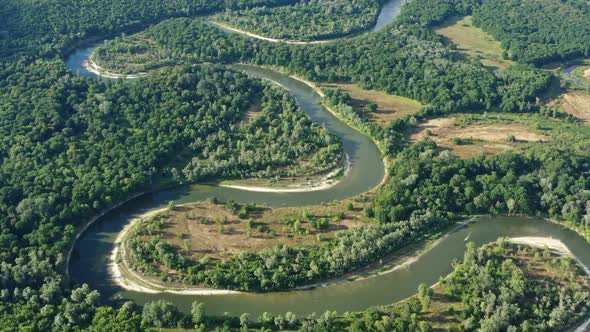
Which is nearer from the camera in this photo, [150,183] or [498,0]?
[150,183]

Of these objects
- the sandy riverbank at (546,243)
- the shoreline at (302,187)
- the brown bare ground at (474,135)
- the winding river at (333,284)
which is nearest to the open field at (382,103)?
the brown bare ground at (474,135)

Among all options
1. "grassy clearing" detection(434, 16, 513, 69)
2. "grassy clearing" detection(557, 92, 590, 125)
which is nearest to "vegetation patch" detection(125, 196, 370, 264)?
"grassy clearing" detection(557, 92, 590, 125)

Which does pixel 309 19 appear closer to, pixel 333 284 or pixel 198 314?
pixel 333 284

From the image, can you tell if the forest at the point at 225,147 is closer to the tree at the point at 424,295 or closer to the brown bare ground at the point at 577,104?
the tree at the point at 424,295

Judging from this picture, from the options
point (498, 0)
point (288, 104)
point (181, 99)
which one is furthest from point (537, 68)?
point (181, 99)

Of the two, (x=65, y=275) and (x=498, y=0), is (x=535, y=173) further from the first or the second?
(x=498, y=0)

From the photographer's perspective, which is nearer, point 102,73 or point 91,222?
point 91,222

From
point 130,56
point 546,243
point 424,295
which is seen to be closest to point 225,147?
point 424,295
